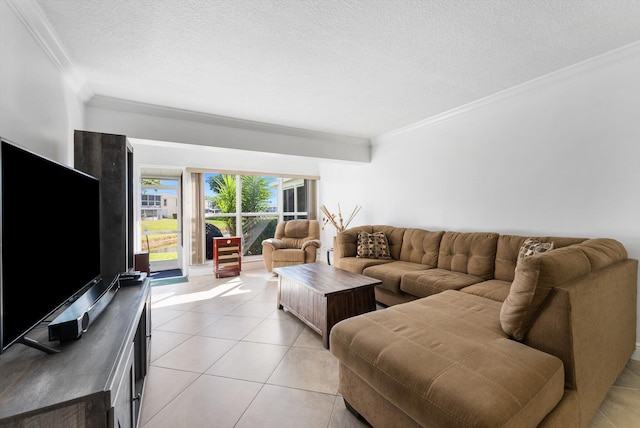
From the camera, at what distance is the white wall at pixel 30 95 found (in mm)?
1439

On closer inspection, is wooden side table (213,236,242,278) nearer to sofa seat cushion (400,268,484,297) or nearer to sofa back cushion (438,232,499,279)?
sofa seat cushion (400,268,484,297)

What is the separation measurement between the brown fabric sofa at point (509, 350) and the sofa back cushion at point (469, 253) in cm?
90

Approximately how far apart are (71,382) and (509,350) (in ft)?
5.66

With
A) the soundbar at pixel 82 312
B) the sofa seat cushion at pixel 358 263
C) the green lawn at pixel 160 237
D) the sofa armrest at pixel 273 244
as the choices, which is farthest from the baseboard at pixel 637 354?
the green lawn at pixel 160 237

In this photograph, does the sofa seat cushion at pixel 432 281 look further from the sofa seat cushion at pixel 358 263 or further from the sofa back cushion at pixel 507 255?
the sofa seat cushion at pixel 358 263

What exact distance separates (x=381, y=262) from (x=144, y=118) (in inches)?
131

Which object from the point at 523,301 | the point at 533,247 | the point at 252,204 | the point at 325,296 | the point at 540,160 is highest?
the point at 540,160

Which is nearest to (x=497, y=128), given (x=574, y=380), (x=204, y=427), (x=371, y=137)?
(x=371, y=137)

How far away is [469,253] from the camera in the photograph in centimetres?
306

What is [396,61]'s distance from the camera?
2295 millimetres

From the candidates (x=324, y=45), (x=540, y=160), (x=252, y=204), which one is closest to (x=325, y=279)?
(x=324, y=45)

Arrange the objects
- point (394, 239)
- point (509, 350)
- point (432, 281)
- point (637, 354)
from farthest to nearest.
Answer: point (394, 239)
point (432, 281)
point (637, 354)
point (509, 350)

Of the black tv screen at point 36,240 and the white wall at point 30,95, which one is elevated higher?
the white wall at point 30,95

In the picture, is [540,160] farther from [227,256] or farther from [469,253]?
[227,256]
